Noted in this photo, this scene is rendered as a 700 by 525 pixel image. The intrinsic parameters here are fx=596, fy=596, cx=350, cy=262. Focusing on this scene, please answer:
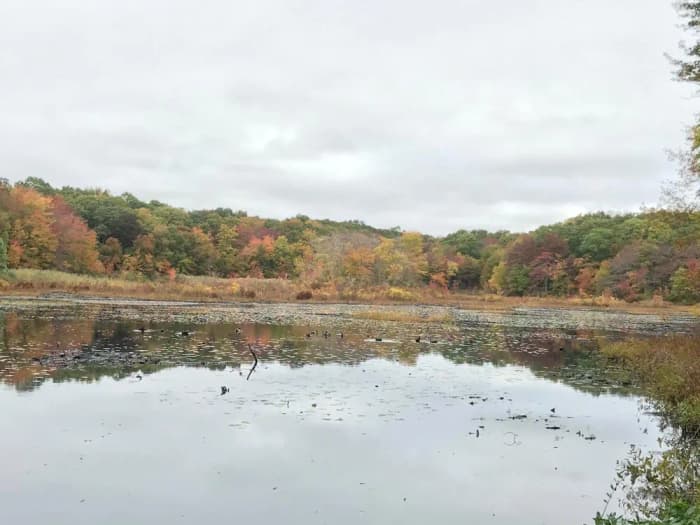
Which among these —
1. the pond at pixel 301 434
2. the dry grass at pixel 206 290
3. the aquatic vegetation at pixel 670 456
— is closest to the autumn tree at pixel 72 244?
the dry grass at pixel 206 290

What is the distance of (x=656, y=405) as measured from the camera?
13.0 m

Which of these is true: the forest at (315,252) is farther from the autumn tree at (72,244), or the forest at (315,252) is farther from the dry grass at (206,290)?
the dry grass at (206,290)

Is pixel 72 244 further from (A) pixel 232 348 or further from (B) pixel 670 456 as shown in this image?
(B) pixel 670 456

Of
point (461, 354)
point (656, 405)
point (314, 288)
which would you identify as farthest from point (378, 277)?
point (656, 405)

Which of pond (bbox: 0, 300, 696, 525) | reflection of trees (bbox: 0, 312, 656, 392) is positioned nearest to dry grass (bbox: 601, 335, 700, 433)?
pond (bbox: 0, 300, 696, 525)

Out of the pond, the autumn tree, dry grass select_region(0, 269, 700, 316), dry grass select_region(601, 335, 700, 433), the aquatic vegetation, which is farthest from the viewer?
the autumn tree

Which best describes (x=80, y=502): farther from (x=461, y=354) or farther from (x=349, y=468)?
(x=461, y=354)

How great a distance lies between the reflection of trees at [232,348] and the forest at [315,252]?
1105 inches

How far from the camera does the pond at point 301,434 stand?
7.13m

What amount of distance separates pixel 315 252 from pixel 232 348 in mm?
55421

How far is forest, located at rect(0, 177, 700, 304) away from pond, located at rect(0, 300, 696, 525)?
1523 inches

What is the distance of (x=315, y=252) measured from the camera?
246 ft

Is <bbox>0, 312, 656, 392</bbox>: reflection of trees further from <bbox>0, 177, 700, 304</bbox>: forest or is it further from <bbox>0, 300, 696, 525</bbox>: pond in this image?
<bbox>0, 177, 700, 304</bbox>: forest

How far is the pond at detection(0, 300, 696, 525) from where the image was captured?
7.13 m
